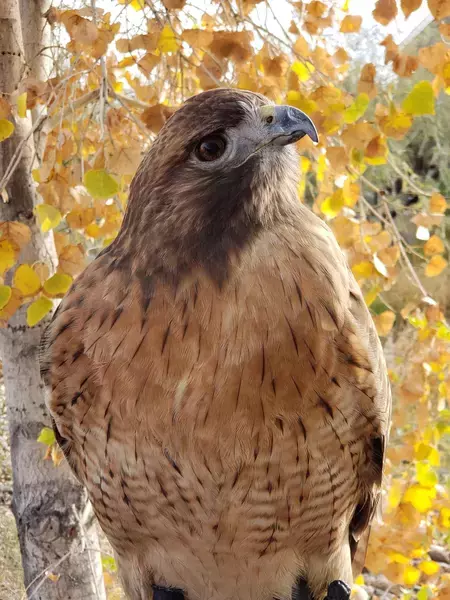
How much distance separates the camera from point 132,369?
1301 millimetres

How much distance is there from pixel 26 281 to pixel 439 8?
48.9 inches

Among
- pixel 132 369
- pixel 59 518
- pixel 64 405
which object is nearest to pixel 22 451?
pixel 59 518

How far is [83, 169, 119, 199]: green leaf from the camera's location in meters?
1.56

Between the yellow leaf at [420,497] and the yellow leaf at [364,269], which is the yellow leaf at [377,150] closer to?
the yellow leaf at [364,269]

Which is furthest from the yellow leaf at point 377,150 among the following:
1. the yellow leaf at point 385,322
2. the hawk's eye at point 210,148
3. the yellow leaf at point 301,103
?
the hawk's eye at point 210,148

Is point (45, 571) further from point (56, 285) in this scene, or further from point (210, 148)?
point (210, 148)

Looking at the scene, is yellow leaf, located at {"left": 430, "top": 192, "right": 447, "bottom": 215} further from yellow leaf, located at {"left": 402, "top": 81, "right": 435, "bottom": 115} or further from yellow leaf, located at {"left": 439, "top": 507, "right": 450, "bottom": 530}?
yellow leaf, located at {"left": 439, "top": 507, "right": 450, "bottom": 530}

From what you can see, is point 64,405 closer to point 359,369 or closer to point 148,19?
point 359,369

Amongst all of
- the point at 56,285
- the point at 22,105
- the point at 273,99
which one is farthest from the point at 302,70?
the point at 56,285

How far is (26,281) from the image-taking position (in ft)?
5.58

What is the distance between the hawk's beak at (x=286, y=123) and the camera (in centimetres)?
123

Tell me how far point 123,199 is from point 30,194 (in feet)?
1.17

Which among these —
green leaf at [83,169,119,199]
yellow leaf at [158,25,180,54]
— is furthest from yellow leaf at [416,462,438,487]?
yellow leaf at [158,25,180,54]

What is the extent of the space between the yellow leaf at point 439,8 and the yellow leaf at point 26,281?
1.21 m
